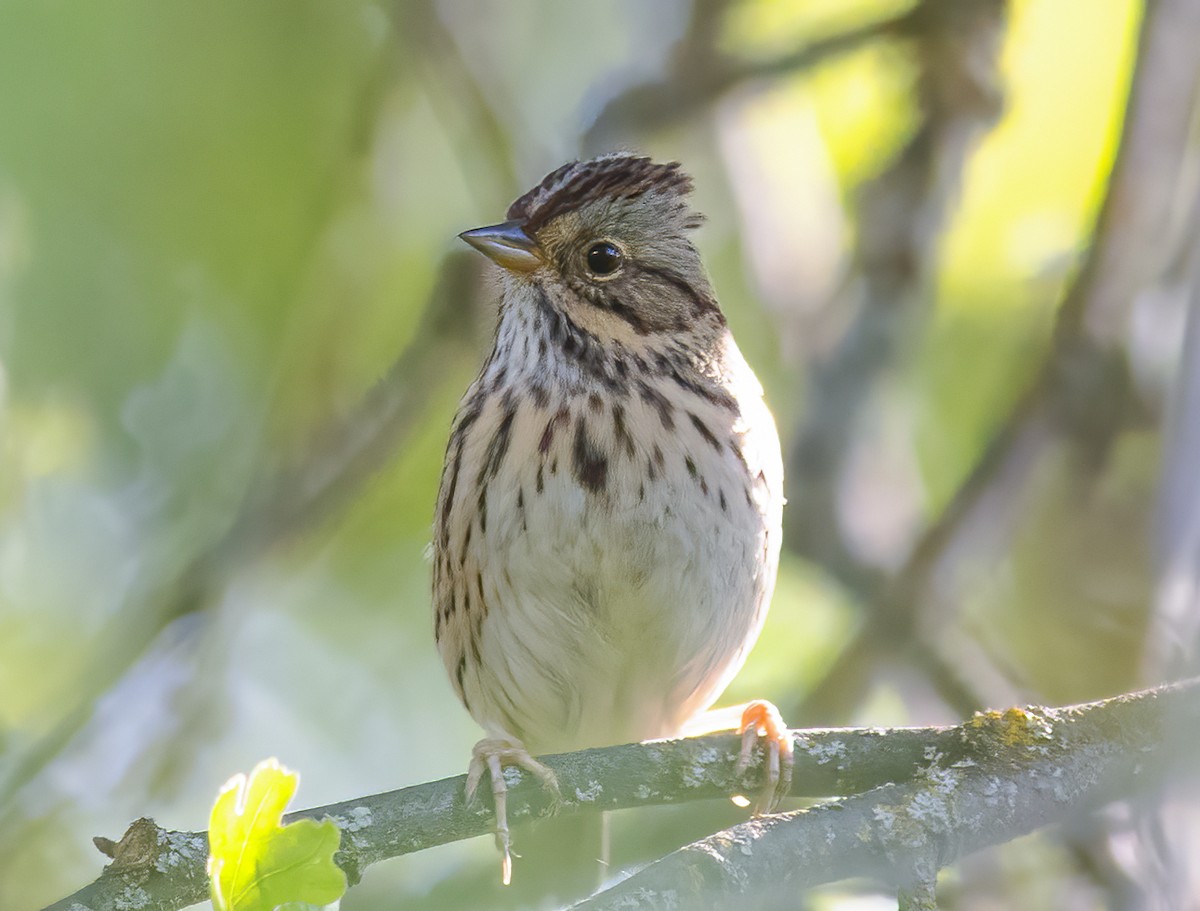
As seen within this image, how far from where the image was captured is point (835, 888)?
15.3ft

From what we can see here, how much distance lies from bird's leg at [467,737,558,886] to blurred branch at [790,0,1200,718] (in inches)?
66.4

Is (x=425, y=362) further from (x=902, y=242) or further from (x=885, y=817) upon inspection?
(x=885, y=817)

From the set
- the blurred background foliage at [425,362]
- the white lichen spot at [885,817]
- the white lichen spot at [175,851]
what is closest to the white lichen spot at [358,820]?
the white lichen spot at [175,851]

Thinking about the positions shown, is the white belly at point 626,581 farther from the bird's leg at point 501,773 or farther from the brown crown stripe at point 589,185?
the brown crown stripe at point 589,185

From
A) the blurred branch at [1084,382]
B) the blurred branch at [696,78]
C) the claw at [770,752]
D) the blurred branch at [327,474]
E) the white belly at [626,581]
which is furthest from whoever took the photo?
the blurred branch at [696,78]

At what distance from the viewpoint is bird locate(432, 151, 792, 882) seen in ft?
14.2

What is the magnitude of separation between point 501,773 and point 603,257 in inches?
67.4

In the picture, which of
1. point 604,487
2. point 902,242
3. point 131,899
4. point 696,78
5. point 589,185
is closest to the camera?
point 131,899

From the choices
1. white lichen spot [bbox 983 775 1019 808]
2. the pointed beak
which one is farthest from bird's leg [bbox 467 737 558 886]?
the pointed beak

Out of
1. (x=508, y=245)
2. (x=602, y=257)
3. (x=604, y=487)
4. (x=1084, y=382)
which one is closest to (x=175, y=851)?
(x=604, y=487)

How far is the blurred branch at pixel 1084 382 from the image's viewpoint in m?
5.24

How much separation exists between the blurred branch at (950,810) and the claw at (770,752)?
50 cm

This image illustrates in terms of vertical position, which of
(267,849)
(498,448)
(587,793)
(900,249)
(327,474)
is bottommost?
(267,849)

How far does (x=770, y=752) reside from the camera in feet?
13.3
